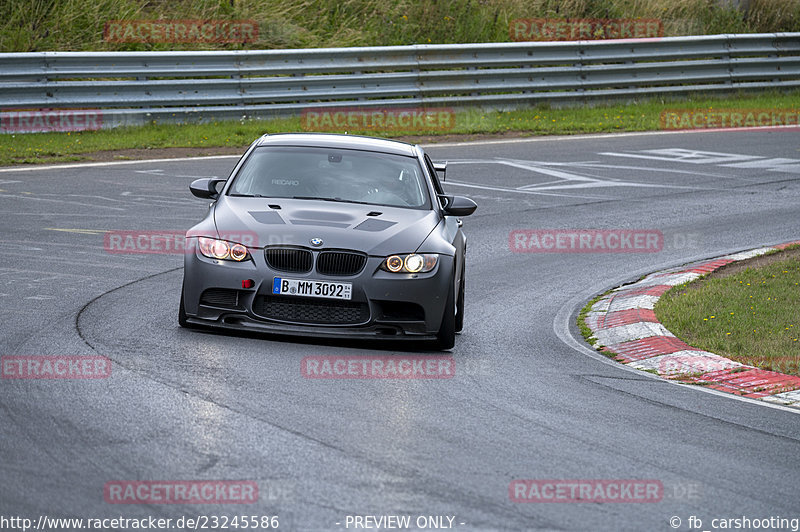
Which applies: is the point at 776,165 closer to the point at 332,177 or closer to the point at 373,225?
the point at 332,177

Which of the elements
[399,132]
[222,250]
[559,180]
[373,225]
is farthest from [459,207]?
[399,132]

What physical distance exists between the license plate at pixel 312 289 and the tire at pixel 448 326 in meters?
0.74

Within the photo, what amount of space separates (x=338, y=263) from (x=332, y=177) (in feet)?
4.78

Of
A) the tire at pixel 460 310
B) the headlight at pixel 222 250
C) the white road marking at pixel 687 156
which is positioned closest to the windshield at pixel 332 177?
the tire at pixel 460 310

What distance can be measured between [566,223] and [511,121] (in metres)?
8.44

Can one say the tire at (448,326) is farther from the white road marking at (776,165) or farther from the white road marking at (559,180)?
the white road marking at (776,165)

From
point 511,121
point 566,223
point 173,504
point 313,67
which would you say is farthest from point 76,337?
point 511,121

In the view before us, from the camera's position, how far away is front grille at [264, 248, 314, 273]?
802 cm

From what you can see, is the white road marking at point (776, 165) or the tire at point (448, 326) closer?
the tire at point (448, 326)

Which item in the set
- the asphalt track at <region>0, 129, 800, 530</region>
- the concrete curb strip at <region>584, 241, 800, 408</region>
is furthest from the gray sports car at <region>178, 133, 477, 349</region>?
the concrete curb strip at <region>584, 241, 800, 408</region>

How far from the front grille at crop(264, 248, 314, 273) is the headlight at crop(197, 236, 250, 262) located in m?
0.18

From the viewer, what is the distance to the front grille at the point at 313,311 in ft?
26.2

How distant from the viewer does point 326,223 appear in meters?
8.32

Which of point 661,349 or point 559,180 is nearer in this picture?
point 661,349
